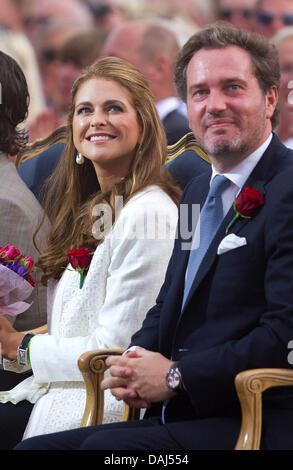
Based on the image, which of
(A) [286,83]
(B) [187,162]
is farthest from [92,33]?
(B) [187,162]

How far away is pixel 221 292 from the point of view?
5.94 feet

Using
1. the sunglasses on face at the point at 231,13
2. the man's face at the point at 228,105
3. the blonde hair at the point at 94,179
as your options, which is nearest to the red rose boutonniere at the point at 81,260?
the blonde hair at the point at 94,179

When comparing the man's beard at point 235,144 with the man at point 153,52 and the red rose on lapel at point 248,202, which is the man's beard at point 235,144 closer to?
the red rose on lapel at point 248,202

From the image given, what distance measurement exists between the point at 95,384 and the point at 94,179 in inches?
32.1

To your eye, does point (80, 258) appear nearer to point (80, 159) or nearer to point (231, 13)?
point (80, 159)

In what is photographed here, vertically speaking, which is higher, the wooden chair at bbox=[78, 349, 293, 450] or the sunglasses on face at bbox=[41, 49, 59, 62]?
the sunglasses on face at bbox=[41, 49, 59, 62]

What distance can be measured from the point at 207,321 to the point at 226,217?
0.88ft

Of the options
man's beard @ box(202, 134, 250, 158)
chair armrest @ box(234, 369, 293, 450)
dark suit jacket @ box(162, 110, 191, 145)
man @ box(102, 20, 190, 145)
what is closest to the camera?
chair armrest @ box(234, 369, 293, 450)

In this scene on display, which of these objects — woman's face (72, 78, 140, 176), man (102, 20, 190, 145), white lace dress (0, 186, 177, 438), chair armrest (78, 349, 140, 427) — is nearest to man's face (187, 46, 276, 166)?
white lace dress (0, 186, 177, 438)

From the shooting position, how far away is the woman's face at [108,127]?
8.09ft

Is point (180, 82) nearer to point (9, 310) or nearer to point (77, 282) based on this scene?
point (77, 282)

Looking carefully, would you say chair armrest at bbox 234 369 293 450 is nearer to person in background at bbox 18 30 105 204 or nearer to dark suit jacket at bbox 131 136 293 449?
dark suit jacket at bbox 131 136 293 449

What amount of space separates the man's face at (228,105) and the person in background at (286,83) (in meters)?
1.31

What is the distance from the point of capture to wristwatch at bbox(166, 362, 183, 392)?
1.76 metres
